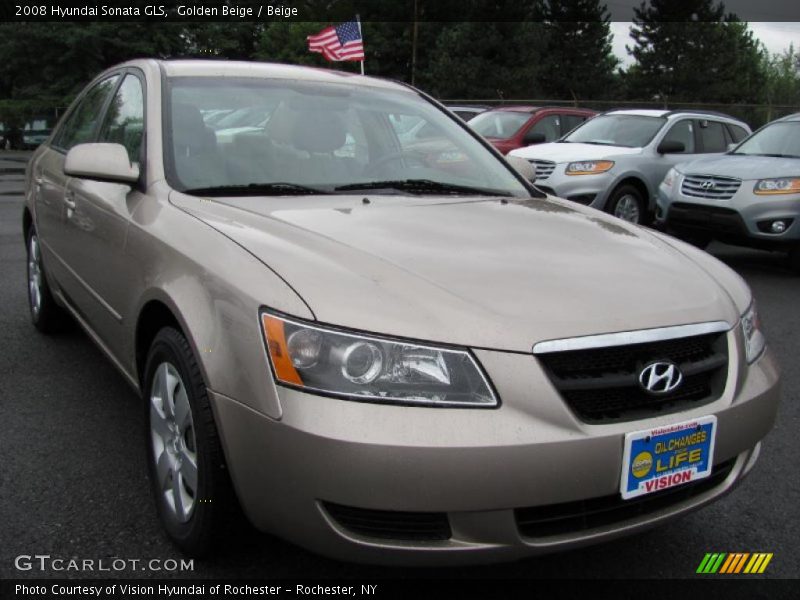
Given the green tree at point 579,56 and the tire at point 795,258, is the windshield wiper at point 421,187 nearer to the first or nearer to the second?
the tire at point 795,258

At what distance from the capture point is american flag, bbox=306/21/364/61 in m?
18.5

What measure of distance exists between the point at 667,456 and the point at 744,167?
263 inches

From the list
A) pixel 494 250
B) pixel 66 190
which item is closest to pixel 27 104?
pixel 66 190

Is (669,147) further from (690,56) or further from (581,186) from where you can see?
(690,56)

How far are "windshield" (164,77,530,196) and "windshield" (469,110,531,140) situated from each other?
8.69m

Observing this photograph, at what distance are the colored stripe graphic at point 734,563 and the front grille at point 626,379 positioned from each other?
0.64 metres

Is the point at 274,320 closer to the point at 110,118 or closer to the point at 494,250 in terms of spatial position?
the point at 494,250

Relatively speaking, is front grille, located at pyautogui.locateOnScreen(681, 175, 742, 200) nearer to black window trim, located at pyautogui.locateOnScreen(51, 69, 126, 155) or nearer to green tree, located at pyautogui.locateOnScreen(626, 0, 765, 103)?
black window trim, located at pyautogui.locateOnScreen(51, 69, 126, 155)

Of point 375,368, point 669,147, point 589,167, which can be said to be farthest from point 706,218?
point 375,368

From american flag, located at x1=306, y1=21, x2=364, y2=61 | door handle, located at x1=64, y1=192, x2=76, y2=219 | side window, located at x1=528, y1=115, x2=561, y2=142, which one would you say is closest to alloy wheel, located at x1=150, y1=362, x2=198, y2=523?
door handle, located at x1=64, y1=192, x2=76, y2=219

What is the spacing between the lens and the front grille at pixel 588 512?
2010mm

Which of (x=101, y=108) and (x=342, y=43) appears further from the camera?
(x=342, y=43)

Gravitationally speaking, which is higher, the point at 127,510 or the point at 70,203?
the point at 70,203

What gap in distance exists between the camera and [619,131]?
33.9ft
